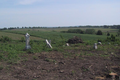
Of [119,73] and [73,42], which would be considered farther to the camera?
[73,42]

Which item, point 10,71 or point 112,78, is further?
point 10,71

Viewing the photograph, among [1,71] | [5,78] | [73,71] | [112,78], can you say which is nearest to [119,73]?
[112,78]

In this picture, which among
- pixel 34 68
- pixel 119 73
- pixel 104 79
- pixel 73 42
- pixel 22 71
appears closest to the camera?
pixel 104 79

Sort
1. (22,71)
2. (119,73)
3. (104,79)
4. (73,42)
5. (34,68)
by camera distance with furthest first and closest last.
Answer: (73,42) → (34,68) → (22,71) → (119,73) → (104,79)

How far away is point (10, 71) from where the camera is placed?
6.21 meters

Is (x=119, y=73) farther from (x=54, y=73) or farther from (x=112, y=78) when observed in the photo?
(x=54, y=73)

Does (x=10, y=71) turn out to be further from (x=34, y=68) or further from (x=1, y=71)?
(x=34, y=68)

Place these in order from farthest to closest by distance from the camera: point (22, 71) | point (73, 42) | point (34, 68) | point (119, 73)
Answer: point (73, 42) < point (34, 68) < point (22, 71) < point (119, 73)

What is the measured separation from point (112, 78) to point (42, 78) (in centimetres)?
265

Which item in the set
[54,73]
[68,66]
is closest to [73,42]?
[68,66]

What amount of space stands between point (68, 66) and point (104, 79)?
2074 mm

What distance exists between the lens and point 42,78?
5.34 metres

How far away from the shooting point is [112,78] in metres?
5.24

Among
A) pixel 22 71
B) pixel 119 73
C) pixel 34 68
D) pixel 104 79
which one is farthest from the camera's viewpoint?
pixel 34 68
